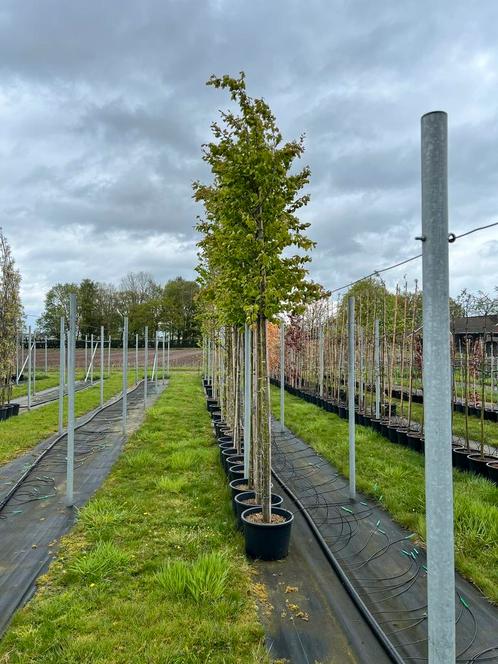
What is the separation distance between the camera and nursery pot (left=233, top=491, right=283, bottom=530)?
3.52 m

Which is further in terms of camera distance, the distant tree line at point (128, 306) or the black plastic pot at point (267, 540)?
the distant tree line at point (128, 306)

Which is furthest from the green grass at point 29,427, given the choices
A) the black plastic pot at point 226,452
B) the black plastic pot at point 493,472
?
the black plastic pot at point 493,472

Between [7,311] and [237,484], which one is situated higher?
[7,311]

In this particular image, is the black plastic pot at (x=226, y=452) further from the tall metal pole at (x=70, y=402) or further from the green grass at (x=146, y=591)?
the tall metal pole at (x=70, y=402)

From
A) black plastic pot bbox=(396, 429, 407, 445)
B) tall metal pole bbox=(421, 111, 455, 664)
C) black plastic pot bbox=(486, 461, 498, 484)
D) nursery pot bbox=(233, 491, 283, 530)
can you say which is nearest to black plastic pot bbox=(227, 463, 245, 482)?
nursery pot bbox=(233, 491, 283, 530)

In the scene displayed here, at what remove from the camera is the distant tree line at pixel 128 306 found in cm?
3756

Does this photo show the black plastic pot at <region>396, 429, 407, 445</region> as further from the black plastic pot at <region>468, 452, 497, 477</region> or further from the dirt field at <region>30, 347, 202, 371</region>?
the dirt field at <region>30, 347, 202, 371</region>

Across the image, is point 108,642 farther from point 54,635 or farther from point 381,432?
point 381,432

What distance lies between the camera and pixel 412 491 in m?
→ 4.33

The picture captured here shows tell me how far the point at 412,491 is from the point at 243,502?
1841mm

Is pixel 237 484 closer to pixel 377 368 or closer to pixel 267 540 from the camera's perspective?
pixel 267 540

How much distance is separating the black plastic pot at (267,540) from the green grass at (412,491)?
3.69ft

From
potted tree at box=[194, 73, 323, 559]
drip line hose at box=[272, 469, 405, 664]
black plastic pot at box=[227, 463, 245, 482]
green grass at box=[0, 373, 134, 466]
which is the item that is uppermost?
potted tree at box=[194, 73, 323, 559]

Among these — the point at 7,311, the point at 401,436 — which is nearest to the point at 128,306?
the point at 7,311
